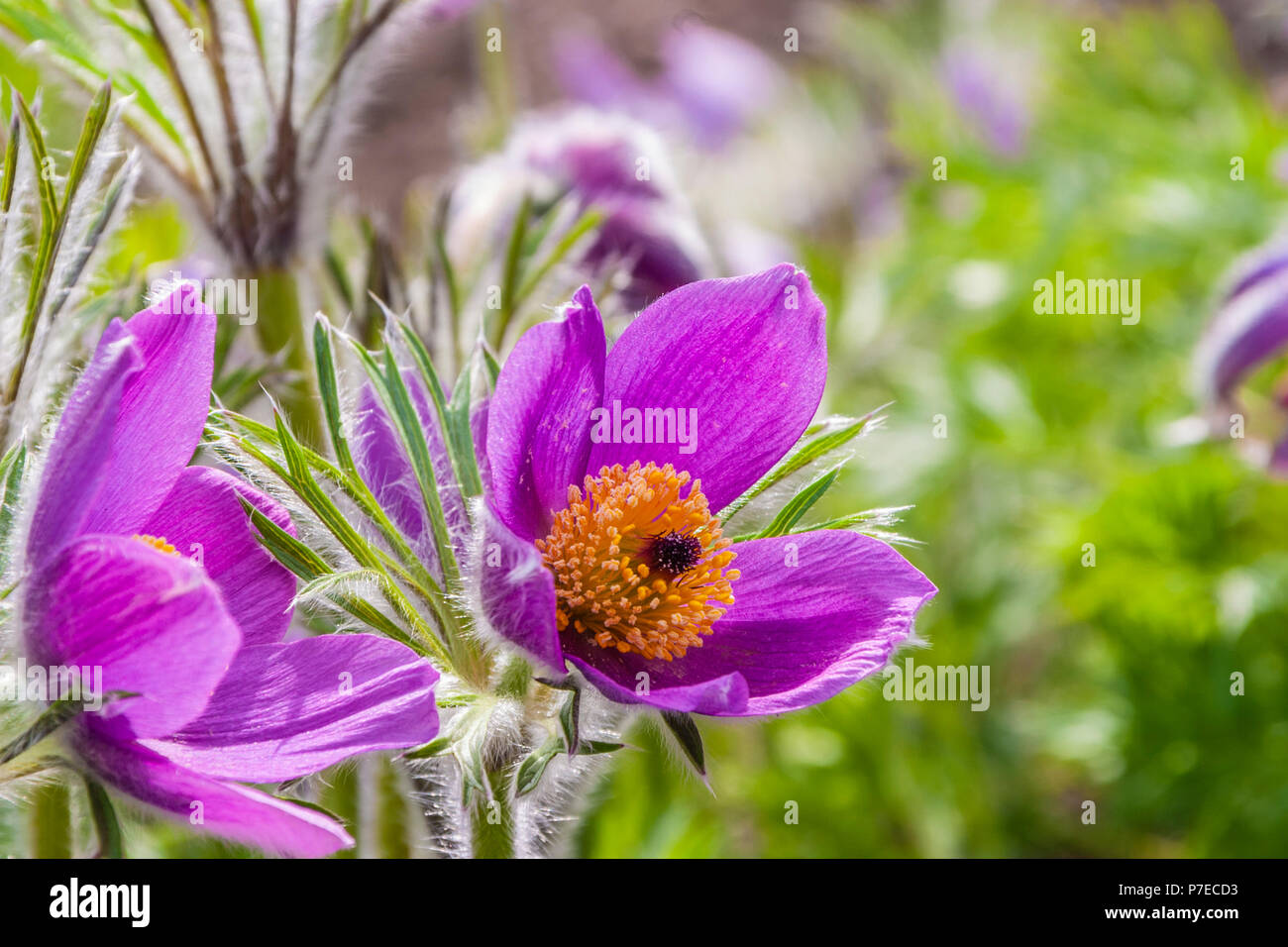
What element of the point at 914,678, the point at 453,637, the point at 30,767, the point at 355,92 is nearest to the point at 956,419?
the point at 914,678

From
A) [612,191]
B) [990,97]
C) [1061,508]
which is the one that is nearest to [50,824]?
[612,191]

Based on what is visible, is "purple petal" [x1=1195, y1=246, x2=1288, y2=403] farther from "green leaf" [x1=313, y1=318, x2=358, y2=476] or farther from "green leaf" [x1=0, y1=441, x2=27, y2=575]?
"green leaf" [x1=0, y1=441, x2=27, y2=575]

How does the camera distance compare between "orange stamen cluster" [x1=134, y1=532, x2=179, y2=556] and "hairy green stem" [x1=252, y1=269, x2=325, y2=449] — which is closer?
"orange stamen cluster" [x1=134, y1=532, x2=179, y2=556]

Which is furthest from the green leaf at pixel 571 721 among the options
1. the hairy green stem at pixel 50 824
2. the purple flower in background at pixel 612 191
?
the purple flower in background at pixel 612 191

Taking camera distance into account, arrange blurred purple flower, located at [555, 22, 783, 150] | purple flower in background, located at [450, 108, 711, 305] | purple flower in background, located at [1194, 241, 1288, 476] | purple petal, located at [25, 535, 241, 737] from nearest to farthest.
→ purple petal, located at [25, 535, 241, 737] < purple flower in background, located at [450, 108, 711, 305] < purple flower in background, located at [1194, 241, 1288, 476] < blurred purple flower, located at [555, 22, 783, 150]

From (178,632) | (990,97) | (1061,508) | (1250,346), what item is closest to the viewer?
(178,632)

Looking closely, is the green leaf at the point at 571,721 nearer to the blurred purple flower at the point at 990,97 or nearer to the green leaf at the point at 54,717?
the green leaf at the point at 54,717

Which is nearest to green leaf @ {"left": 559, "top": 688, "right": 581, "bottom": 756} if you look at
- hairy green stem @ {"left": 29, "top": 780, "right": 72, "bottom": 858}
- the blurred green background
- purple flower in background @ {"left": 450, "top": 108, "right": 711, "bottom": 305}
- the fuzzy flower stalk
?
the fuzzy flower stalk

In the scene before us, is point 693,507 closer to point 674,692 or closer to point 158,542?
point 674,692

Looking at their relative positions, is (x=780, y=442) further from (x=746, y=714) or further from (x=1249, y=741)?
(x=1249, y=741)
